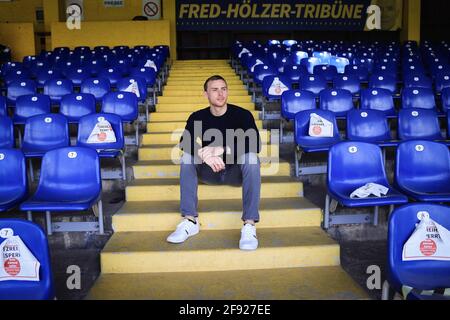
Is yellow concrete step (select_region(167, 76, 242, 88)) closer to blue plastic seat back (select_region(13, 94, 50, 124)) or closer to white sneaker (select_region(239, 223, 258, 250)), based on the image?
blue plastic seat back (select_region(13, 94, 50, 124))

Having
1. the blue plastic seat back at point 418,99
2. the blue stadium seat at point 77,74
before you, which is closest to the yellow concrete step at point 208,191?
the blue plastic seat back at point 418,99

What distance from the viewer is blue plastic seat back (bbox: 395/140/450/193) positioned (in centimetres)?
333

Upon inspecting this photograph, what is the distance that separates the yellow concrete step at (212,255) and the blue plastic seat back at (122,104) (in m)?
2.31

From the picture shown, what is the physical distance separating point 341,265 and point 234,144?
1.07 meters

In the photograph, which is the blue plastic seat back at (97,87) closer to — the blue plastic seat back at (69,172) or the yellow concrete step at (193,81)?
the yellow concrete step at (193,81)

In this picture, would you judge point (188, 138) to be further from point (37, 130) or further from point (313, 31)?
point (313, 31)

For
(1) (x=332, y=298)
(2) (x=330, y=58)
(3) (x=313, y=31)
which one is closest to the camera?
(1) (x=332, y=298)

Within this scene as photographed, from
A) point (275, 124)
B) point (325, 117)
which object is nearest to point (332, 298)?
point (325, 117)

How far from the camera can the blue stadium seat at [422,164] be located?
333 centimetres

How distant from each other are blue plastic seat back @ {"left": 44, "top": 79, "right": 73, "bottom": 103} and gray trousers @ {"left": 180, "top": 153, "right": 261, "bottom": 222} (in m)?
3.53

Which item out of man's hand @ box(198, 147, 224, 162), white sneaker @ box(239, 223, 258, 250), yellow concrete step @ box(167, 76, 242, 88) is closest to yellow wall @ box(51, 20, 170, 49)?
yellow concrete step @ box(167, 76, 242, 88)

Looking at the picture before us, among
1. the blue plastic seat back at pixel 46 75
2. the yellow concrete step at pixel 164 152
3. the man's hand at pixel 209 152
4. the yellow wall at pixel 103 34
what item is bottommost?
the yellow concrete step at pixel 164 152

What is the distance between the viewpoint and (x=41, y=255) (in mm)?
1952

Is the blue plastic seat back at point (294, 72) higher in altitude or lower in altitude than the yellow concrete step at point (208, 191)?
higher
